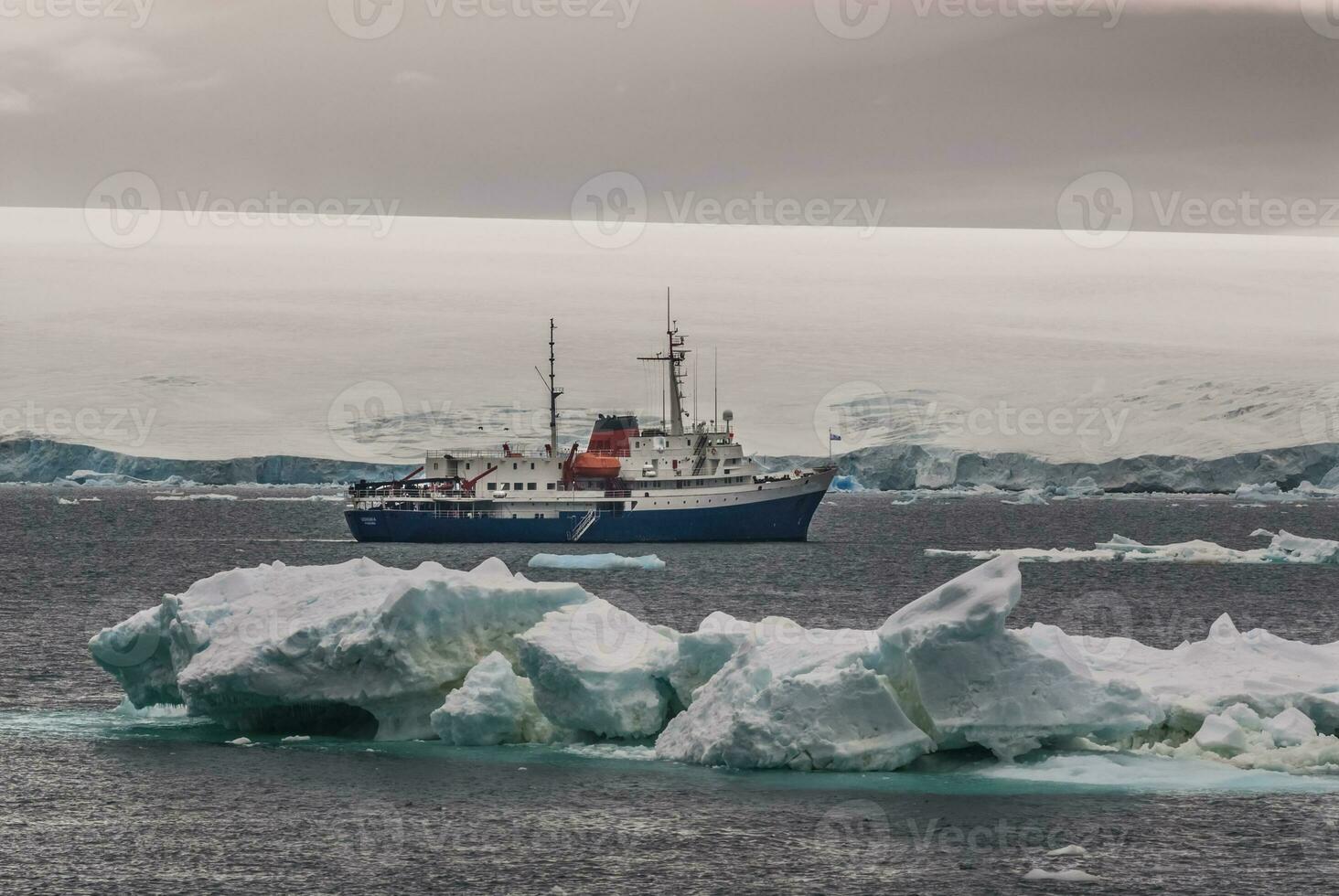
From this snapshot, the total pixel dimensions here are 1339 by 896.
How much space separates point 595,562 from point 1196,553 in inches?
793

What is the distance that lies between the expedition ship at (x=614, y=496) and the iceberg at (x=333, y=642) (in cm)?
4541

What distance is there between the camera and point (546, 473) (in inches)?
2869

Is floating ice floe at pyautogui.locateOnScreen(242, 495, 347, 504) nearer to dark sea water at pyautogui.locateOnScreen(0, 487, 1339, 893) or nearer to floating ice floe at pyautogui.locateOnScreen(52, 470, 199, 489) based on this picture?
floating ice floe at pyautogui.locateOnScreen(52, 470, 199, 489)

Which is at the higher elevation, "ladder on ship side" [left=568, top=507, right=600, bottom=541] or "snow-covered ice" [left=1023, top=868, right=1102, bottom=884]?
"ladder on ship side" [left=568, top=507, right=600, bottom=541]

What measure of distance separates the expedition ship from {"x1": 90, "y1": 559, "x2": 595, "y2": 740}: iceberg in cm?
4541

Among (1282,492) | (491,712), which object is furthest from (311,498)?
(491,712)

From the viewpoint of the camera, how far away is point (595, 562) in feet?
183

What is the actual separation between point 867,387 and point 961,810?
115 meters

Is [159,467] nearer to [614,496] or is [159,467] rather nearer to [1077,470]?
[1077,470]

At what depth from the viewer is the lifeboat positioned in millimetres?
70938

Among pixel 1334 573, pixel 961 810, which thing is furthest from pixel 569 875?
pixel 1334 573

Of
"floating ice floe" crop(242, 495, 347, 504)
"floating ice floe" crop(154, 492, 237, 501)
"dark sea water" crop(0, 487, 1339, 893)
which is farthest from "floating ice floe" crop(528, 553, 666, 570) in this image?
"floating ice floe" crop(242, 495, 347, 504)

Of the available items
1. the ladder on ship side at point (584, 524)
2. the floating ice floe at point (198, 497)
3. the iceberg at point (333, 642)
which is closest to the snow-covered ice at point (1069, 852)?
the iceberg at point (333, 642)

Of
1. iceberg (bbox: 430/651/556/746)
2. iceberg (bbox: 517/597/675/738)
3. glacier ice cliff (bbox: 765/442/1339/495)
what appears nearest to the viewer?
iceberg (bbox: 517/597/675/738)
